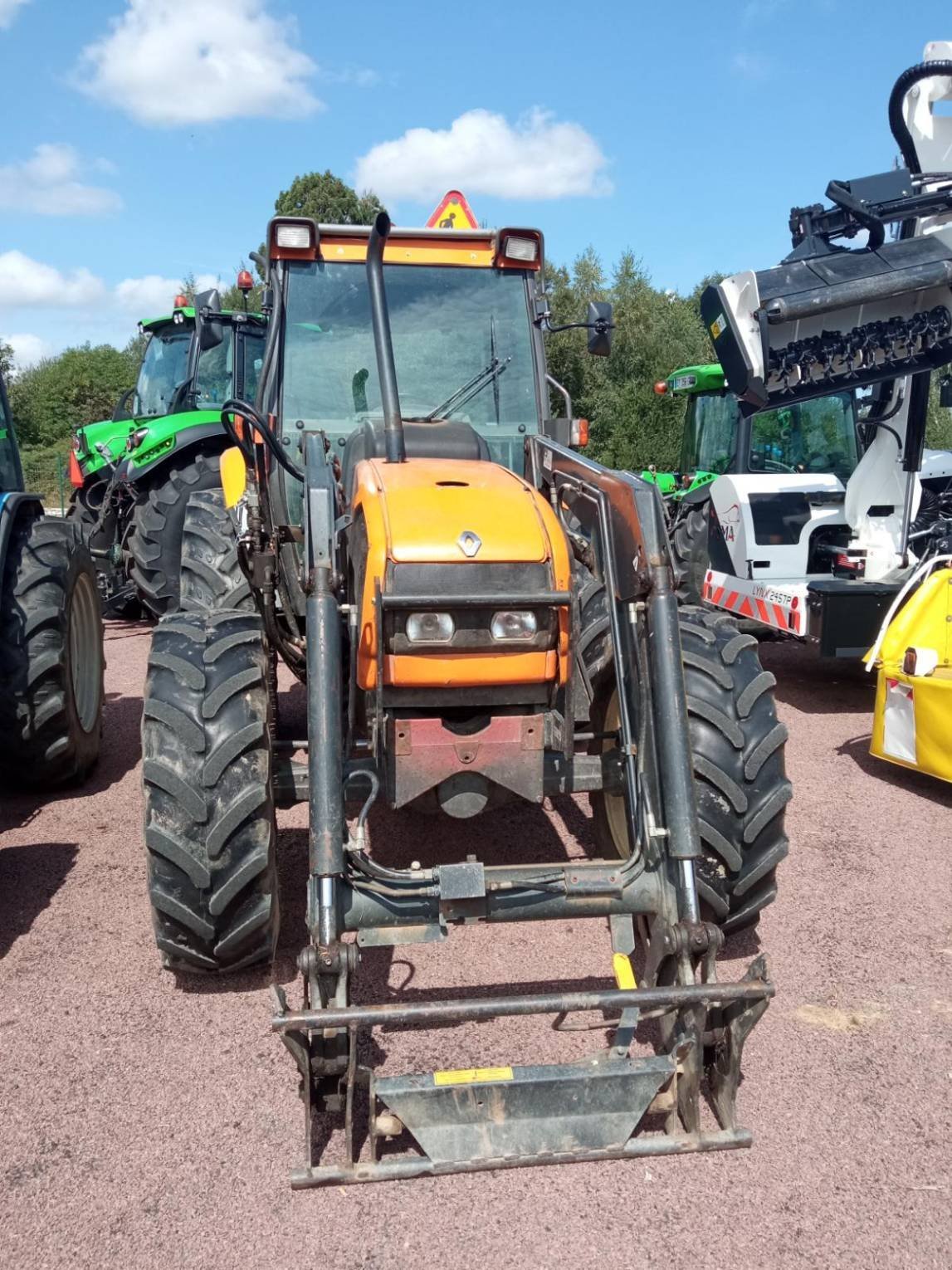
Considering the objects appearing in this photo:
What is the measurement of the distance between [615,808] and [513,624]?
109 cm

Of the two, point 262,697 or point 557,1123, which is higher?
point 262,697

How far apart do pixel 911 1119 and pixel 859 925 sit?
3.95 ft

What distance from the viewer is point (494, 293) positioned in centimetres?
470

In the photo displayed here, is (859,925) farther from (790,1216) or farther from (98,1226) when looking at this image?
(98,1226)

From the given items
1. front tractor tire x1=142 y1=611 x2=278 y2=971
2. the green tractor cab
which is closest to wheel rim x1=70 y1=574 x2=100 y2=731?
front tractor tire x1=142 y1=611 x2=278 y2=971

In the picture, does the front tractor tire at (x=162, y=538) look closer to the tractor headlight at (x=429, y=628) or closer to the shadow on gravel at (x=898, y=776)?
the shadow on gravel at (x=898, y=776)

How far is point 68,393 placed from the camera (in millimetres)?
42156

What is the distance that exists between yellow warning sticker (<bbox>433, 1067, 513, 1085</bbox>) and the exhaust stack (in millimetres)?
2001

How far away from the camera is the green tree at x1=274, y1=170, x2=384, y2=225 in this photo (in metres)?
35.2

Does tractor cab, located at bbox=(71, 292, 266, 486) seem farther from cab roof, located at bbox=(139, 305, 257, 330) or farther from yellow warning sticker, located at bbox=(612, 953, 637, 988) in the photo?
yellow warning sticker, located at bbox=(612, 953, 637, 988)

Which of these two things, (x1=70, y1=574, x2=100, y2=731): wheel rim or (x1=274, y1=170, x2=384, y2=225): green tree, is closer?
(x1=70, y1=574, x2=100, y2=731): wheel rim

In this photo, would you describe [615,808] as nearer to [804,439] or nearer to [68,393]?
[804,439]

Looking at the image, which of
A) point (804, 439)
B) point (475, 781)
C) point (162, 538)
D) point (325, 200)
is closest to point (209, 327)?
point (475, 781)

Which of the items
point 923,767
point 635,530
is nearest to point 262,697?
point 635,530
